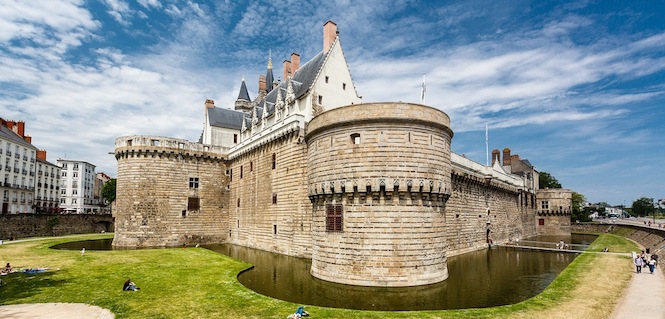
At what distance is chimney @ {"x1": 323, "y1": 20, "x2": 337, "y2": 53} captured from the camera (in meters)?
36.6

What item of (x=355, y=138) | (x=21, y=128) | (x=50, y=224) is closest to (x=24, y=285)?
(x=355, y=138)

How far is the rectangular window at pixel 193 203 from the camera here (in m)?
39.5

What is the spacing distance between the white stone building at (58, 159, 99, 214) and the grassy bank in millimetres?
63988

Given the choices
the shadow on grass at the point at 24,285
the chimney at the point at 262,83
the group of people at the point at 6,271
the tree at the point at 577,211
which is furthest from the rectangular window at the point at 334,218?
the tree at the point at 577,211

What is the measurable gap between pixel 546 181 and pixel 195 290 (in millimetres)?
92345

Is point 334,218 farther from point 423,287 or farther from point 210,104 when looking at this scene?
point 210,104

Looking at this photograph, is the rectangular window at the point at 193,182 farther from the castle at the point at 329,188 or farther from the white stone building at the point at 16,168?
the white stone building at the point at 16,168

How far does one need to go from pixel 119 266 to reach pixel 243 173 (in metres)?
17.3

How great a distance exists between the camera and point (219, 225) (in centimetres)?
4162

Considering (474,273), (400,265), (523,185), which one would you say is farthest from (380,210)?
(523,185)

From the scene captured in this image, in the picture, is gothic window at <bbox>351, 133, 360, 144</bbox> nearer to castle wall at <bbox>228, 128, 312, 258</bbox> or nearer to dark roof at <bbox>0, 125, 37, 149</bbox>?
castle wall at <bbox>228, 128, 312, 258</bbox>

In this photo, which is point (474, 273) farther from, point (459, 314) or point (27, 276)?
point (27, 276)

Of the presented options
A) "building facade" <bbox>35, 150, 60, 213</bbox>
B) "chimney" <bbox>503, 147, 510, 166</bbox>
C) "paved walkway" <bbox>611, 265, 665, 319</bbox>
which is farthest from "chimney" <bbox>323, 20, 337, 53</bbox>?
"building facade" <bbox>35, 150, 60, 213</bbox>

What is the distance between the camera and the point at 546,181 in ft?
295
